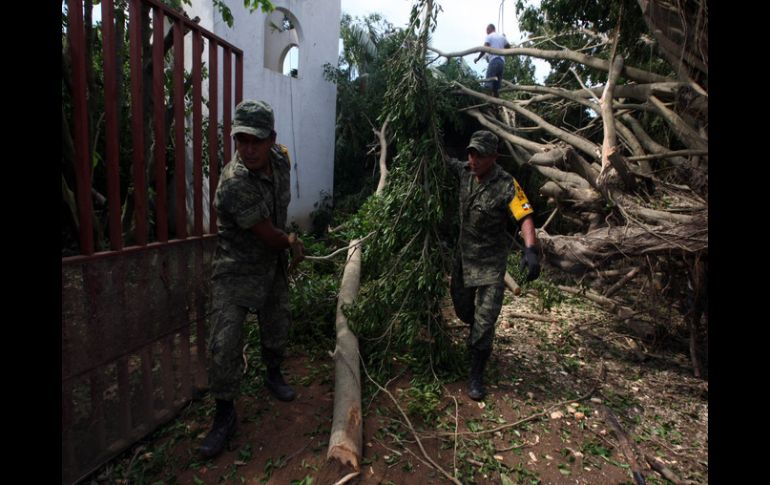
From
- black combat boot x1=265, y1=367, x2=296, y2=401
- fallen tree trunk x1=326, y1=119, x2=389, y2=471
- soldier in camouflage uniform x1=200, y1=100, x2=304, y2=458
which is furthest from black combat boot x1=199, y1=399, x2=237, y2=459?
fallen tree trunk x1=326, y1=119, x2=389, y2=471

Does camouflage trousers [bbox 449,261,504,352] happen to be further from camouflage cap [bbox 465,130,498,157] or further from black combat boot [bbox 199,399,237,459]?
black combat boot [bbox 199,399,237,459]

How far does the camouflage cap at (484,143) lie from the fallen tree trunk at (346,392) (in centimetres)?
173

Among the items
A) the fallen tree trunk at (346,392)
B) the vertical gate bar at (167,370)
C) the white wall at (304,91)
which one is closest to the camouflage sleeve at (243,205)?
the vertical gate bar at (167,370)

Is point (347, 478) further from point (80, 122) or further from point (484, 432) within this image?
point (80, 122)

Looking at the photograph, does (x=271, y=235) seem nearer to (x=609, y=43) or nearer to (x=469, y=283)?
(x=469, y=283)

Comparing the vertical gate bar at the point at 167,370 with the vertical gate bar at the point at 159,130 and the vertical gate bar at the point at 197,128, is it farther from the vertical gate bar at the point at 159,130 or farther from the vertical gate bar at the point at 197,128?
the vertical gate bar at the point at 197,128

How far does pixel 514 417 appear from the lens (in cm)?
328

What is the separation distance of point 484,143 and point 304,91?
20.1ft

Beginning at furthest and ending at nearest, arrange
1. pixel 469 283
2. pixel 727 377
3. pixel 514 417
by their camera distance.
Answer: pixel 469 283, pixel 514 417, pixel 727 377

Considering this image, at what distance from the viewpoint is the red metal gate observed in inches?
89.8

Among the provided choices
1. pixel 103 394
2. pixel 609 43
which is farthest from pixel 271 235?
pixel 609 43

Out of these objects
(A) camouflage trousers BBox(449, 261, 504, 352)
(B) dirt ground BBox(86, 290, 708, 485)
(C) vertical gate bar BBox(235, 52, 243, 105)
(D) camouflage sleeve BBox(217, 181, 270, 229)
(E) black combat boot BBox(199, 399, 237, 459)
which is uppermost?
(C) vertical gate bar BBox(235, 52, 243, 105)

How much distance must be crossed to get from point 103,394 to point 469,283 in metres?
2.58

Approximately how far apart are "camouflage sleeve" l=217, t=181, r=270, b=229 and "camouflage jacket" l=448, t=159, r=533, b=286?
1.72 metres
